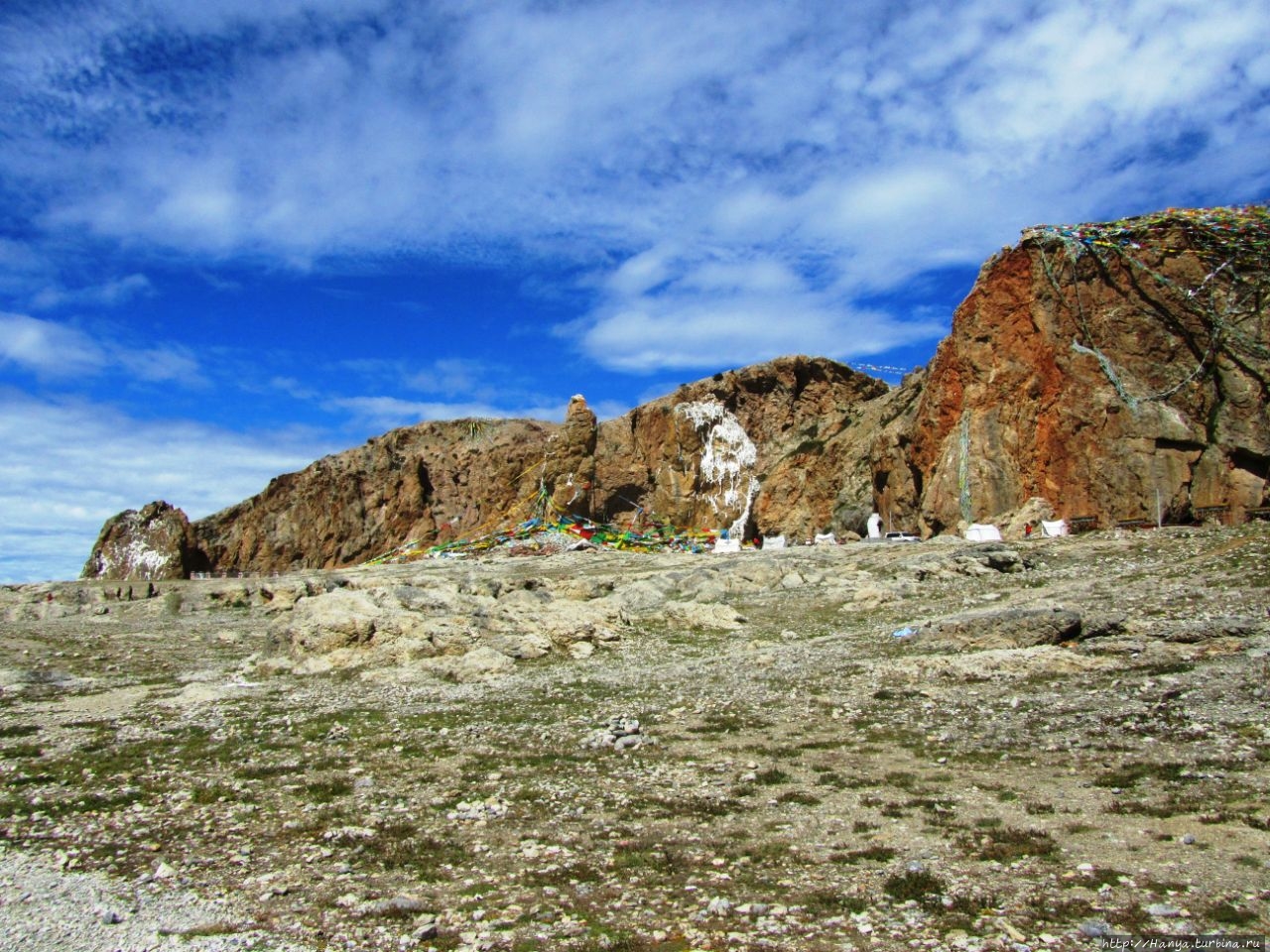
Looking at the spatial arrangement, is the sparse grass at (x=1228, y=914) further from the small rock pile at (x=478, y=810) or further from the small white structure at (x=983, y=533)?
the small white structure at (x=983, y=533)

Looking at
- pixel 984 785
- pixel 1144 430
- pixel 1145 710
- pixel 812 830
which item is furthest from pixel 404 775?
pixel 1144 430

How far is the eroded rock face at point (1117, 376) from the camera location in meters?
43.7

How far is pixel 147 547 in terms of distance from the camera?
348ft

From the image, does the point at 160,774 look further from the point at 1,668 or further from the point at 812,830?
the point at 1,668

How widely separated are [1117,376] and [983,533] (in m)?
11.2

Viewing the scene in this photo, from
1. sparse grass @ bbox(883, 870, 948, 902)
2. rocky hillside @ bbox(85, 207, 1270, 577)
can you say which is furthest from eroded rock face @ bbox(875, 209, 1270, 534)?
sparse grass @ bbox(883, 870, 948, 902)

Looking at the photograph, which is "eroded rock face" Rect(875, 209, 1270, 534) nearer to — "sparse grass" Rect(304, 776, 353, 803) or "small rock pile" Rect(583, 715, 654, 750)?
→ "small rock pile" Rect(583, 715, 654, 750)

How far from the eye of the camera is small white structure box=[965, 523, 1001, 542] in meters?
44.6

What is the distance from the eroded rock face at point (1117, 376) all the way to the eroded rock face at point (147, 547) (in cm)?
9131

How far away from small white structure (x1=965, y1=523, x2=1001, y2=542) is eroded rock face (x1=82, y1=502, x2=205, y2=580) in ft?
311

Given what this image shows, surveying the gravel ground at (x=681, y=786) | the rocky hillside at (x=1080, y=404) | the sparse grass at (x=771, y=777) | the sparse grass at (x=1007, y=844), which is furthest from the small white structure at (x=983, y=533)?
the sparse grass at (x=1007, y=844)

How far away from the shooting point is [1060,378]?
47.9m

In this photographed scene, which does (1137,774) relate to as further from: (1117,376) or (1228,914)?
(1117,376)

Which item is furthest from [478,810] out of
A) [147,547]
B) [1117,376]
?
[147,547]
